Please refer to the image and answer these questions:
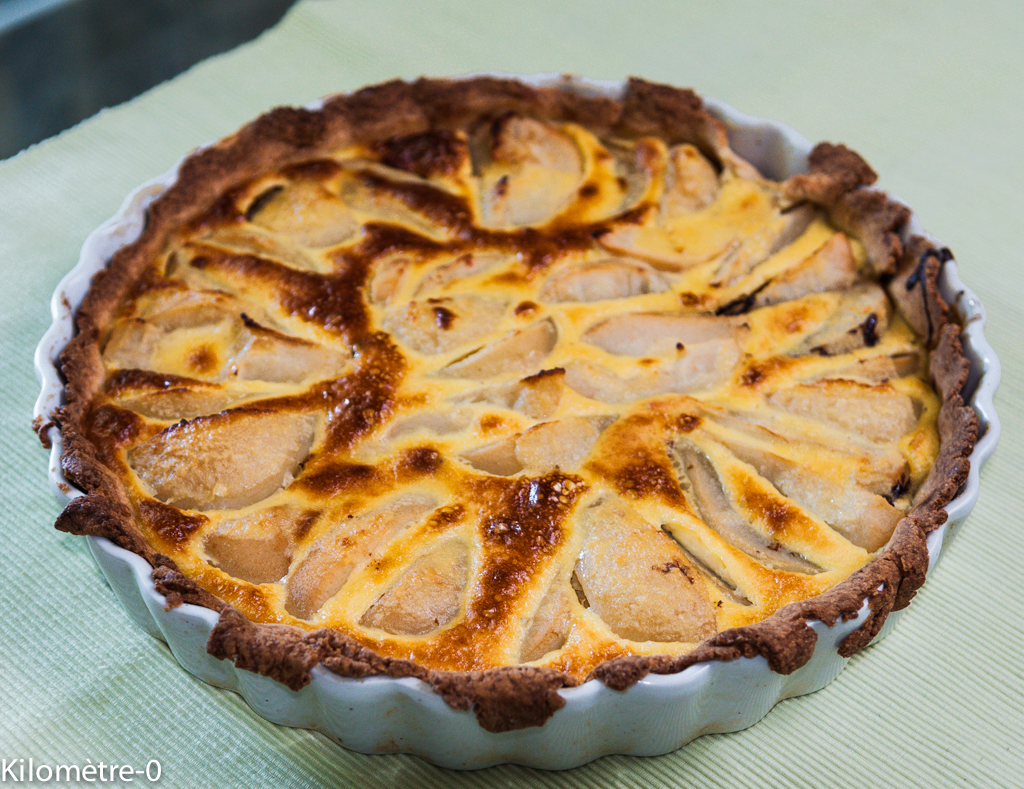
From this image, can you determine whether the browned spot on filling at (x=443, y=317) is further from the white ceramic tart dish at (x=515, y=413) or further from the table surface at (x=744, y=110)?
the table surface at (x=744, y=110)

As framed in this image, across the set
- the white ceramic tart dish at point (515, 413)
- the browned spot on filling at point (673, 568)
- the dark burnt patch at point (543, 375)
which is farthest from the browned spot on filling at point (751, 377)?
the browned spot on filling at point (673, 568)

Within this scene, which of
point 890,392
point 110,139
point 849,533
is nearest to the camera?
point 849,533

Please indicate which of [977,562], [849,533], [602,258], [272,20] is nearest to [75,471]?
[602,258]

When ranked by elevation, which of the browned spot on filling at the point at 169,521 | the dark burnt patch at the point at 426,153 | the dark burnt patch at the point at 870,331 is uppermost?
the dark burnt patch at the point at 870,331

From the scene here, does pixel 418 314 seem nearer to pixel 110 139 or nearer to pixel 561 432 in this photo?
pixel 561 432

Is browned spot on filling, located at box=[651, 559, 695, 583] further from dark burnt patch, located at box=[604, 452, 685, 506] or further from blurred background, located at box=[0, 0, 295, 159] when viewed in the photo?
blurred background, located at box=[0, 0, 295, 159]

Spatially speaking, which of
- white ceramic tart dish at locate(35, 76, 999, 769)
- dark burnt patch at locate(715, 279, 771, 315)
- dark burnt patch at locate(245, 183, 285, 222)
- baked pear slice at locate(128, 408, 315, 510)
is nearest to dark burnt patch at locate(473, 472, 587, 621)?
white ceramic tart dish at locate(35, 76, 999, 769)

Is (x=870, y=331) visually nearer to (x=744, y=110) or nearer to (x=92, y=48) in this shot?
(x=744, y=110)
